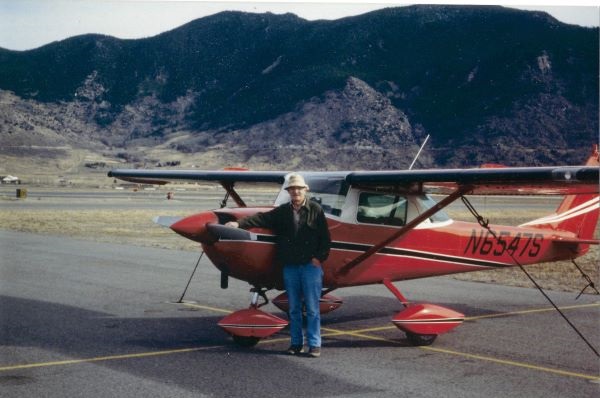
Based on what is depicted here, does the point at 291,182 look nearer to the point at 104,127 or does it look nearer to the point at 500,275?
the point at 500,275

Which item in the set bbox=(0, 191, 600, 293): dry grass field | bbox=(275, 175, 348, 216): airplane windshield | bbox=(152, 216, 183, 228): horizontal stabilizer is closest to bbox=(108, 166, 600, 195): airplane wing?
bbox=(275, 175, 348, 216): airplane windshield

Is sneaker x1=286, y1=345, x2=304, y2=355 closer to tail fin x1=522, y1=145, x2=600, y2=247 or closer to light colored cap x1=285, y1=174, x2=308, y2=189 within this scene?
light colored cap x1=285, y1=174, x2=308, y2=189

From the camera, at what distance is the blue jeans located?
7730 millimetres

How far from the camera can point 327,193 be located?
888cm

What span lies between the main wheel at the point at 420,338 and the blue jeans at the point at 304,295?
1.37 metres

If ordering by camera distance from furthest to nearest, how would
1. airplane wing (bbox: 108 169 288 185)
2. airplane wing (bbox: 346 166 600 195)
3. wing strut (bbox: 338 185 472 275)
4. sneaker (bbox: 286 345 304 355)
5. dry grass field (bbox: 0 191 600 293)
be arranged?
dry grass field (bbox: 0 191 600 293)
airplane wing (bbox: 108 169 288 185)
wing strut (bbox: 338 185 472 275)
sneaker (bbox: 286 345 304 355)
airplane wing (bbox: 346 166 600 195)

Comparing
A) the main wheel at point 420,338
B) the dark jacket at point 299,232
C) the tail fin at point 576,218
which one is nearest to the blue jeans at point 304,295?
the dark jacket at point 299,232

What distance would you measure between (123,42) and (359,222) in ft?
564

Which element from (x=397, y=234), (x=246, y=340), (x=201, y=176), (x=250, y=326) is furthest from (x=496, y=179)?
(x=201, y=176)

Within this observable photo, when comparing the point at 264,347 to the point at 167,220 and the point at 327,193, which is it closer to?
the point at 167,220

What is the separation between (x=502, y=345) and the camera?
847 centimetres

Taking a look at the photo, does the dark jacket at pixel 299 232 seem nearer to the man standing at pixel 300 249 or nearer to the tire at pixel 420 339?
the man standing at pixel 300 249

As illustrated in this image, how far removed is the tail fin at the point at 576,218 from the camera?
1141 centimetres

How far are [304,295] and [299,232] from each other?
0.73 metres
